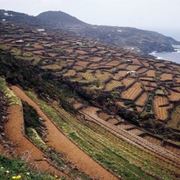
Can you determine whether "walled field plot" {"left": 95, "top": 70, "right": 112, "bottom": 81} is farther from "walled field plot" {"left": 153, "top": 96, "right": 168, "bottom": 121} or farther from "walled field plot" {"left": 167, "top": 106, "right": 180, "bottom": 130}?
"walled field plot" {"left": 167, "top": 106, "right": 180, "bottom": 130}

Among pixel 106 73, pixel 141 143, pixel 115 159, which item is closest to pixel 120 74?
pixel 106 73

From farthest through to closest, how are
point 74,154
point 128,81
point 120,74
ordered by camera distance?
point 120,74, point 128,81, point 74,154

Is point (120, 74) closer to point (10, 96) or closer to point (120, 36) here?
point (10, 96)

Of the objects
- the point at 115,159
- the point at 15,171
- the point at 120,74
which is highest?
the point at 15,171

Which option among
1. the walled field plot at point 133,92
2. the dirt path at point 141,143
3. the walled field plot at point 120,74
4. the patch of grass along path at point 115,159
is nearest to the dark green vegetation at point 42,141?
the patch of grass along path at point 115,159

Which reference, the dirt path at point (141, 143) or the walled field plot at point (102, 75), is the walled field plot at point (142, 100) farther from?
the dirt path at point (141, 143)

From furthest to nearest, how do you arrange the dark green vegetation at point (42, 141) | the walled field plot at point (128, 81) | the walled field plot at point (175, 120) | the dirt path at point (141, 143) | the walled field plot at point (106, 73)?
the walled field plot at point (128, 81), the walled field plot at point (106, 73), the walled field plot at point (175, 120), the dirt path at point (141, 143), the dark green vegetation at point (42, 141)

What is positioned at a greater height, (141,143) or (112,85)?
(141,143)
